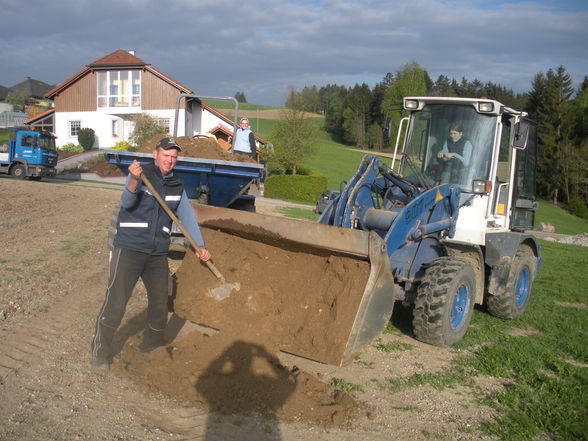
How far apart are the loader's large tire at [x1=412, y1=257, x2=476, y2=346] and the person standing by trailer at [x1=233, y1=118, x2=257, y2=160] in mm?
4919

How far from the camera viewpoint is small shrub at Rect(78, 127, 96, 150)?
36.5 meters

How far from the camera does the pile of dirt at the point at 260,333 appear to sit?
13.9 feet

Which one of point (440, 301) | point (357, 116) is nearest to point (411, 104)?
point (440, 301)

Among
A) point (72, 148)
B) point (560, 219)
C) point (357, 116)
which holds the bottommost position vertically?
point (560, 219)

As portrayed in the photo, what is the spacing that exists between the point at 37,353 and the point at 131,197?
168 cm

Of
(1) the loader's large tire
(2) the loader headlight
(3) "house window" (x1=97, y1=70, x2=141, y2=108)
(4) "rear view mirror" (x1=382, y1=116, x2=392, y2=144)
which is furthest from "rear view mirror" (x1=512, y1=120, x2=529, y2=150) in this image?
(3) "house window" (x1=97, y1=70, x2=141, y2=108)

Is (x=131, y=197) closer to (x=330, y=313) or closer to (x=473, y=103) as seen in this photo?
(x=330, y=313)

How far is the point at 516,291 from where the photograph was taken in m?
7.26

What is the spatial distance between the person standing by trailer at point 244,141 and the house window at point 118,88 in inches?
1152

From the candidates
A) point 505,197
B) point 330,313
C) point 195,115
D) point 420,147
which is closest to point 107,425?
point 330,313

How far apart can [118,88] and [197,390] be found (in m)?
36.5

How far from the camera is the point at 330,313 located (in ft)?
15.9

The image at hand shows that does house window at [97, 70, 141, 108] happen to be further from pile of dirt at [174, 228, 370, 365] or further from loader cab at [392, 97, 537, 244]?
pile of dirt at [174, 228, 370, 365]

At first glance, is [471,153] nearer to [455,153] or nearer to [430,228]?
[455,153]
